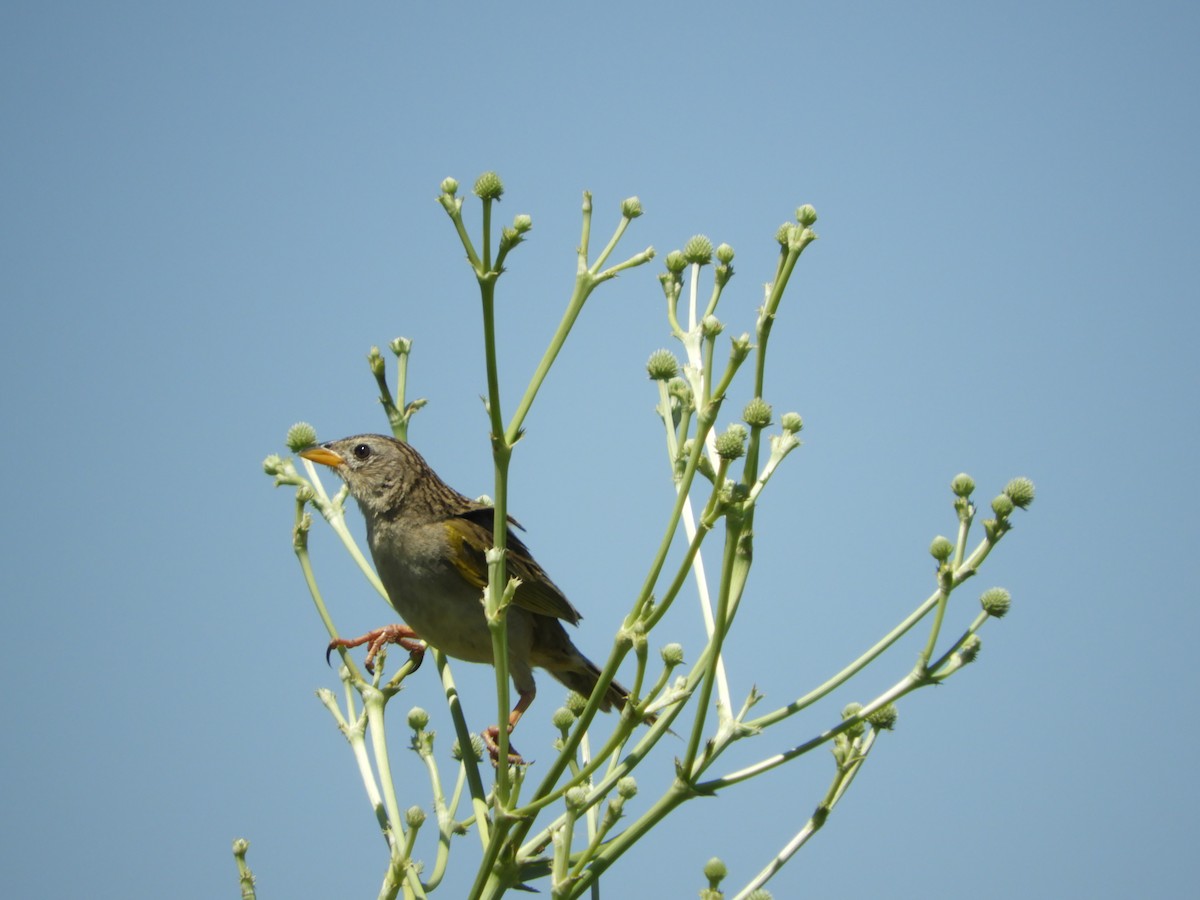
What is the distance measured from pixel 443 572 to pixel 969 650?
2946mm

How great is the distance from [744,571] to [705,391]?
526mm

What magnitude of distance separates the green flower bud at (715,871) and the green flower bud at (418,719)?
1240 millimetres

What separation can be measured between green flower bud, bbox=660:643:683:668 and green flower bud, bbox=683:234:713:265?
4.94ft

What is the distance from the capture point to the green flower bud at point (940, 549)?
368 centimetres

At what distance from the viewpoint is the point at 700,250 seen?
173 inches

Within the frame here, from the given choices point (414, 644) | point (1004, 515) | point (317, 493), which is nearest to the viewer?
point (1004, 515)

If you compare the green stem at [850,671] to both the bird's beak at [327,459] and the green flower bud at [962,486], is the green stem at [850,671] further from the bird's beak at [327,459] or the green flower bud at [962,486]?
the bird's beak at [327,459]

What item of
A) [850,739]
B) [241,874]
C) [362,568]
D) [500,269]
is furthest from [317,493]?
[850,739]

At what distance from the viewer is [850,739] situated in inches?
158

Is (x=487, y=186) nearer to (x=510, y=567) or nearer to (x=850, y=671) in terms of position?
(x=850, y=671)

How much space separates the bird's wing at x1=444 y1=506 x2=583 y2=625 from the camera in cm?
606

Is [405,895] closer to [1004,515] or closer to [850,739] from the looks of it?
[850,739]

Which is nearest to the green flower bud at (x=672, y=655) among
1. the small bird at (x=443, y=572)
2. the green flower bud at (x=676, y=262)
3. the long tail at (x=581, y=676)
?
the green flower bud at (x=676, y=262)

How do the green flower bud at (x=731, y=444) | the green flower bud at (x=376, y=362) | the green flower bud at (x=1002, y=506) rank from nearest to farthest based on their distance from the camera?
the green flower bud at (x=731, y=444) < the green flower bud at (x=1002, y=506) < the green flower bud at (x=376, y=362)
